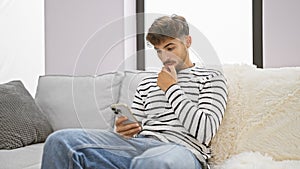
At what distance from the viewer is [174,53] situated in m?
1.53

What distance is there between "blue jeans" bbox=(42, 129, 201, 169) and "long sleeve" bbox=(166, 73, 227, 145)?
0.09m

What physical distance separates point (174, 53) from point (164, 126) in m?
0.28

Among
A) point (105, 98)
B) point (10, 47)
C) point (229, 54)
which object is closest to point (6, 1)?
point (10, 47)

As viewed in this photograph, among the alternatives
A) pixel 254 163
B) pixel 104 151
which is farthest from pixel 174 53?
pixel 254 163

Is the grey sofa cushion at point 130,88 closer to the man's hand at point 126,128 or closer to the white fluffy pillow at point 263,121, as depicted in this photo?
the man's hand at point 126,128

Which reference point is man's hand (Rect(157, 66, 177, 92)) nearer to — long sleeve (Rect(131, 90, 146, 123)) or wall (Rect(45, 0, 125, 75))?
A: long sleeve (Rect(131, 90, 146, 123))

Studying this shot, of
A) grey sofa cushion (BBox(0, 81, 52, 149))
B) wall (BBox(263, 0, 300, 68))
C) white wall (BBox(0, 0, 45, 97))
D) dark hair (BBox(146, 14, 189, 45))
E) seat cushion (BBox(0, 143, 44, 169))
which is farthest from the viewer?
white wall (BBox(0, 0, 45, 97))

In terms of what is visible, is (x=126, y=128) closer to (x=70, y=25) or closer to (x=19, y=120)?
(x=19, y=120)

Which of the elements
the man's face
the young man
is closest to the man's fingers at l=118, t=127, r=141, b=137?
the young man

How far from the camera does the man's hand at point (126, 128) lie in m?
1.58

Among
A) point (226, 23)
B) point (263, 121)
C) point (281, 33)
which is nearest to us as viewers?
point (263, 121)

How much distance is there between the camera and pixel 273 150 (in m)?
1.82

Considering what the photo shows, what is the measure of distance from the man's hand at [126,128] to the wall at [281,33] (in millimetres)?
1609

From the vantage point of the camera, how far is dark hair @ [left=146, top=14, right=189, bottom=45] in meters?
1.48
